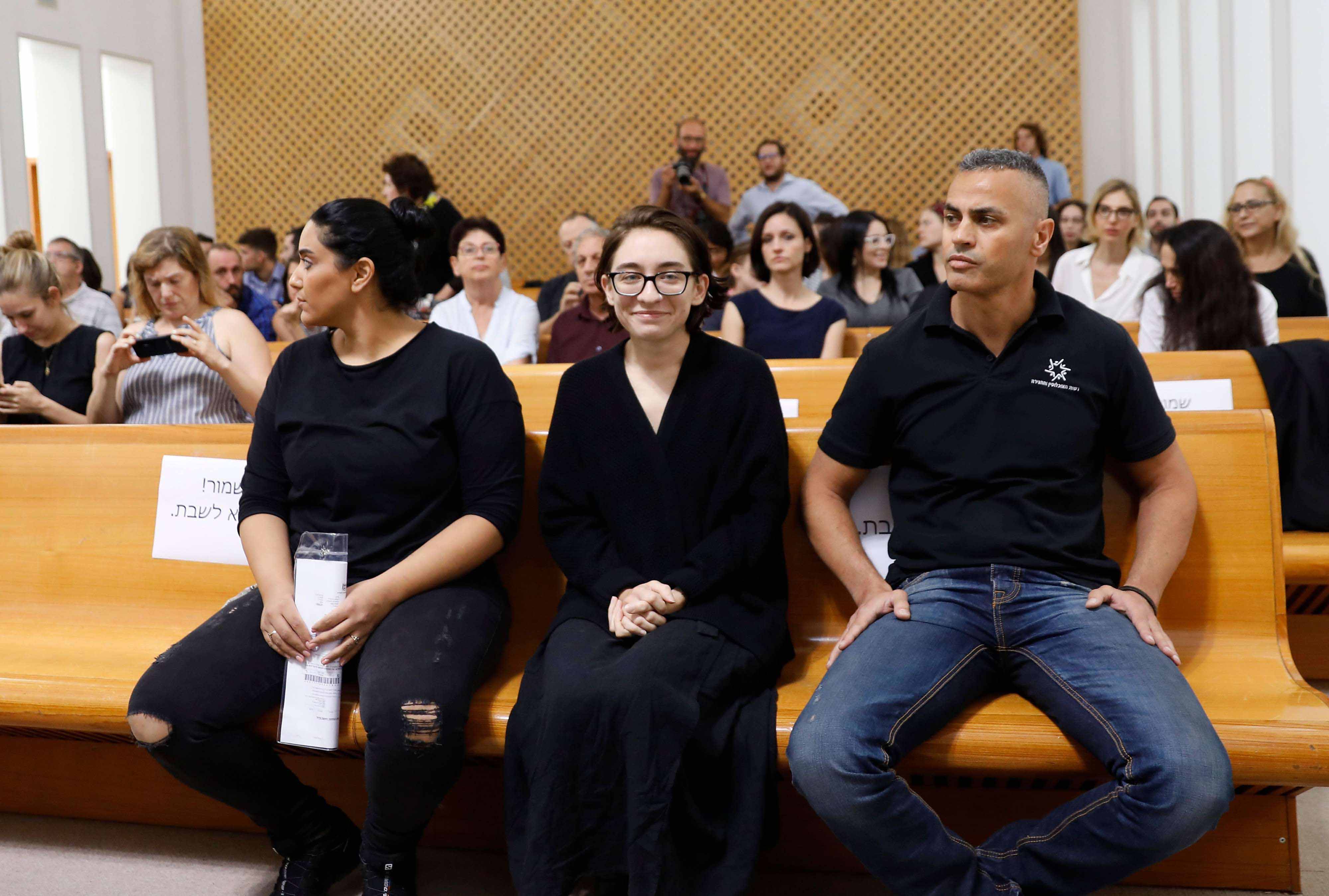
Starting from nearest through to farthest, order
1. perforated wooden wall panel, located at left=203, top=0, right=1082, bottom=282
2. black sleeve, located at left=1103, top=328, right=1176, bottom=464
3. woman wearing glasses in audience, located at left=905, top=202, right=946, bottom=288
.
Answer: black sleeve, located at left=1103, top=328, right=1176, bottom=464 → woman wearing glasses in audience, located at left=905, top=202, right=946, bottom=288 → perforated wooden wall panel, located at left=203, top=0, right=1082, bottom=282

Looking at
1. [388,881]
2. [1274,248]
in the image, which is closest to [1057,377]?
[388,881]

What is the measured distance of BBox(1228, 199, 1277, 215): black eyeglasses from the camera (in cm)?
445

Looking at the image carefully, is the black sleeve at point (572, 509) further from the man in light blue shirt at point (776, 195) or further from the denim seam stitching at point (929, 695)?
the man in light blue shirt at point (776, 195)

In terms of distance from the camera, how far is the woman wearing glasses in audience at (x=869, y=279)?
4.77 m

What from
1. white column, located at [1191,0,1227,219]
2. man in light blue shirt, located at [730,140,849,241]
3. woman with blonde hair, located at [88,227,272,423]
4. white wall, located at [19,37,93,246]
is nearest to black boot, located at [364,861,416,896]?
woman with blonde hair, located at [88,227,272,423]

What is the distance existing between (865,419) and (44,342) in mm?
2753

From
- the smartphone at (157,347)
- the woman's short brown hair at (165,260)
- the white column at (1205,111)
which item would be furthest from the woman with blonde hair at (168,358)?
the white column at (1205,111)

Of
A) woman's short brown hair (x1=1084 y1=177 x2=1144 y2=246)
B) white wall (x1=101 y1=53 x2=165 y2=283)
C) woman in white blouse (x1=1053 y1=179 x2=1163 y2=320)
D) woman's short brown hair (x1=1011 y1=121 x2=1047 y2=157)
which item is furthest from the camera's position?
white wall (x1=101 y1=53 x2=165 y2=283)

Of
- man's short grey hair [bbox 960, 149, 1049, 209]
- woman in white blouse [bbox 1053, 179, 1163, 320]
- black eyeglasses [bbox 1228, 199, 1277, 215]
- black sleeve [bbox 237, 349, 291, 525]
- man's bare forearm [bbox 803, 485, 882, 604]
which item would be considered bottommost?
man's bare forearm [bbox 803, 485, 882, 604]

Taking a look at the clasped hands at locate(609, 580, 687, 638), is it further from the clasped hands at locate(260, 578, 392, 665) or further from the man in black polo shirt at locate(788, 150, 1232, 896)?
the clasped hands at locate(260, 578, 392, 665)

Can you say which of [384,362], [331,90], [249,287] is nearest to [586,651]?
[384,362]

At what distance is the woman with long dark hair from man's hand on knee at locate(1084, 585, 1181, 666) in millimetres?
1540

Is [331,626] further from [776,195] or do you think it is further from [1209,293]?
[776,195]

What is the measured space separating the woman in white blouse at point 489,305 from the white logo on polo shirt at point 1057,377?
2947mm
